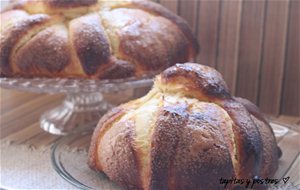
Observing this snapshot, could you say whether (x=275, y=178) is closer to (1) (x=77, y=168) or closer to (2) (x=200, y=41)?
(1) (x=77, y=168)

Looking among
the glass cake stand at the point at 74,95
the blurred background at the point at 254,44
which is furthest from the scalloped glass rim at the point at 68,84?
the blurred background at the point at 254,44

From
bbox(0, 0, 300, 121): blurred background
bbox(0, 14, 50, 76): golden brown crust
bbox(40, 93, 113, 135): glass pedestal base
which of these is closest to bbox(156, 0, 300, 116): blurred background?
bbox(0, 0, 300, 121): blurred background

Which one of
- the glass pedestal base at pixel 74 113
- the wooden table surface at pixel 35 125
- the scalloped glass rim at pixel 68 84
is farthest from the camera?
the glass pedestal base at pixel 74 113

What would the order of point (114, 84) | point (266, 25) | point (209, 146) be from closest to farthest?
point (209, 146)
point (114, 84)
point (266, 25)

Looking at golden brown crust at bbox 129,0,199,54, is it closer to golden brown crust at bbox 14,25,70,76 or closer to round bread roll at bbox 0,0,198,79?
round bread roll at bbox 0,0,198,79

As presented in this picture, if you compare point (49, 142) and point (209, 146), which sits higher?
point (209, 146)

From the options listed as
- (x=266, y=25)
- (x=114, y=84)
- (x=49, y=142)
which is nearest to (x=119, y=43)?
(x=114, y=84)

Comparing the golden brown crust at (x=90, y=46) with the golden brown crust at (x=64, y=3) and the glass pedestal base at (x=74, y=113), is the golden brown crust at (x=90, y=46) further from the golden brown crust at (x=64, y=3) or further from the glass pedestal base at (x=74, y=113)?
the glass pedestal base at (x=74, y=113)
